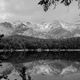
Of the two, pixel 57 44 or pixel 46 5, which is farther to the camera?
pixel 57 44

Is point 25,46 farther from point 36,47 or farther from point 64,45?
point 64,45

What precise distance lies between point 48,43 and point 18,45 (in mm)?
22432

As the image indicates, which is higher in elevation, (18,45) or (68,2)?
(68,2)

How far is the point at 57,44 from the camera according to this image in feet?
618

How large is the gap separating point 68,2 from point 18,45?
573 feet

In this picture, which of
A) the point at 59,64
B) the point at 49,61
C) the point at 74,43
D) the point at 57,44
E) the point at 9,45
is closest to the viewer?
the point at 59,64

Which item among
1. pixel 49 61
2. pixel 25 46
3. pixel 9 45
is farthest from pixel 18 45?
pixel 49 61

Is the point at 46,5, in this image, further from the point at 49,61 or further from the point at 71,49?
the point at 71,49

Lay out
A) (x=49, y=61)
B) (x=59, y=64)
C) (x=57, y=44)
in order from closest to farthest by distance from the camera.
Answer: (x=59, y=64) < (x=49, y=61) < (x=57, y=44)

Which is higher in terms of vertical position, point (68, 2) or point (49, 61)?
point (68, 2)

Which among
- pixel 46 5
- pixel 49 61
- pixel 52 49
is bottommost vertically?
pixel 52 49

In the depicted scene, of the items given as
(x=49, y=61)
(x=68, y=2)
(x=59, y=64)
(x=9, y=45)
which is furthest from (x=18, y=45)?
(x=68, y=2)

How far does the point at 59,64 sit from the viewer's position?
9519 cm

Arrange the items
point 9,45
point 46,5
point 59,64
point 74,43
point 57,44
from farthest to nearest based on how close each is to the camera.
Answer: point 57,44
point 74,43
point 9,45
point 59,64
point 46,5
